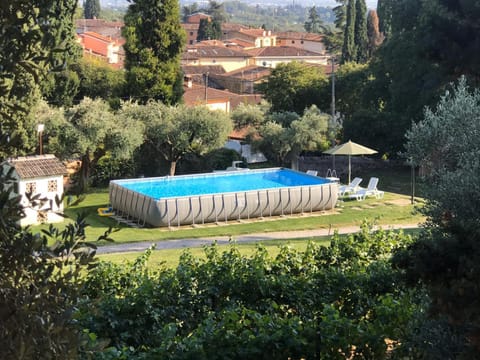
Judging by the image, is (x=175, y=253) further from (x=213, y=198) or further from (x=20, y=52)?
(x=20, y=52)

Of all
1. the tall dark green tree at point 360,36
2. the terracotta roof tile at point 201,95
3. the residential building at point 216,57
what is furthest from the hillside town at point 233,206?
the residential building at point 216,57

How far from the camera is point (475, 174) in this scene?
6.52 metres

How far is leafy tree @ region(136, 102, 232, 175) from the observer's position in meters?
26.7

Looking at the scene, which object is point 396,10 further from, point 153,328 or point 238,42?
point 238,42

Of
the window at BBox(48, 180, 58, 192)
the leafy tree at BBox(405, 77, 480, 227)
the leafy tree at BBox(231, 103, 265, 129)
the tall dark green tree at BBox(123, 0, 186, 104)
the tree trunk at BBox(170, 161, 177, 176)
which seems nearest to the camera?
the leafy tree at BBox(405, 77, 480, 227)

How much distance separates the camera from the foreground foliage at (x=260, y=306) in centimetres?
688

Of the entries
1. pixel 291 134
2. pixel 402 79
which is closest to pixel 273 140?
pixel 291 134

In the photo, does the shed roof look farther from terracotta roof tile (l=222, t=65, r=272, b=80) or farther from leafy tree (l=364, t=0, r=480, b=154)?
terracotta roof tile (l=222, t=65, r=272, b=80)

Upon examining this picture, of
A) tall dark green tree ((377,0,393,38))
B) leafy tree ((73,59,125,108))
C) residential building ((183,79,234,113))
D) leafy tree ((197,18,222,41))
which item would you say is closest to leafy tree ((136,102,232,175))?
leafy tree ((73,59,125,108))

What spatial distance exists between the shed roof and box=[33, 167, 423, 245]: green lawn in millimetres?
1299

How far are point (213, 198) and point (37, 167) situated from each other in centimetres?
531

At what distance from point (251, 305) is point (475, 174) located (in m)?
3.43

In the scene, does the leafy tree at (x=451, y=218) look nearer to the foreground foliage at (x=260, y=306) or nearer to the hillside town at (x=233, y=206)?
the hillside town at (x=233, y=206)

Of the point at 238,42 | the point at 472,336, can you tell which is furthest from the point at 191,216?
the point at 238,42
